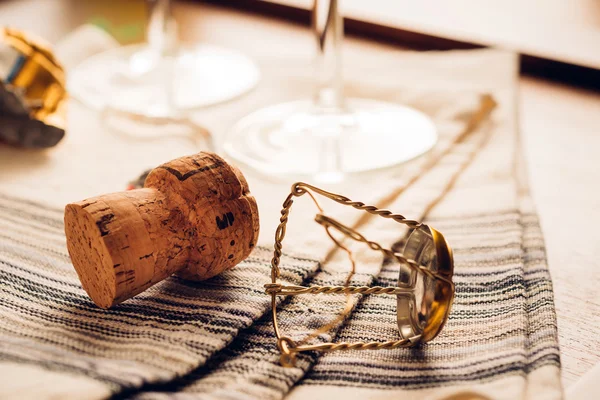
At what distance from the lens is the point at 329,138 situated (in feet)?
2.47

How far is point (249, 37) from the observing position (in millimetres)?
1117

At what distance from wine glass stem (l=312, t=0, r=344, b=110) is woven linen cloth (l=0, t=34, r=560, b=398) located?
120mm

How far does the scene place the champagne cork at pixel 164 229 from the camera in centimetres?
46

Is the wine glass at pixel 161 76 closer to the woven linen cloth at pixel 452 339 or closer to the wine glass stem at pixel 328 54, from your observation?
the wine glass stem at pixel 328 54

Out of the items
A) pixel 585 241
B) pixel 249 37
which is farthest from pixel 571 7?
pixel 585 241

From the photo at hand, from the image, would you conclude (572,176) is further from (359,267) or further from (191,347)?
(191,347)

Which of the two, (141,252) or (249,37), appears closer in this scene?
(141,252)

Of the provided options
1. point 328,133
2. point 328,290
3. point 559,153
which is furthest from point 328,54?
point 328,290

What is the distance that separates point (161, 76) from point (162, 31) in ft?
0.18

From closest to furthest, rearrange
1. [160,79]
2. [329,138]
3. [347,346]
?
[347,346] < [329,138] < [160,79]

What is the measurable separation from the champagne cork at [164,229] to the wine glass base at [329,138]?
7.6 inches

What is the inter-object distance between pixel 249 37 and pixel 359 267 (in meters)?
0.64

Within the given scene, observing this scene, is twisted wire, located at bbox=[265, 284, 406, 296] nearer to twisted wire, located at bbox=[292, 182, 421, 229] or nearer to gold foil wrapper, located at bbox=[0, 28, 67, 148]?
twisted wire, located at bbox=[292, 182, 421, 229]

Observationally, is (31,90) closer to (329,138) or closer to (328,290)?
(329,138)
